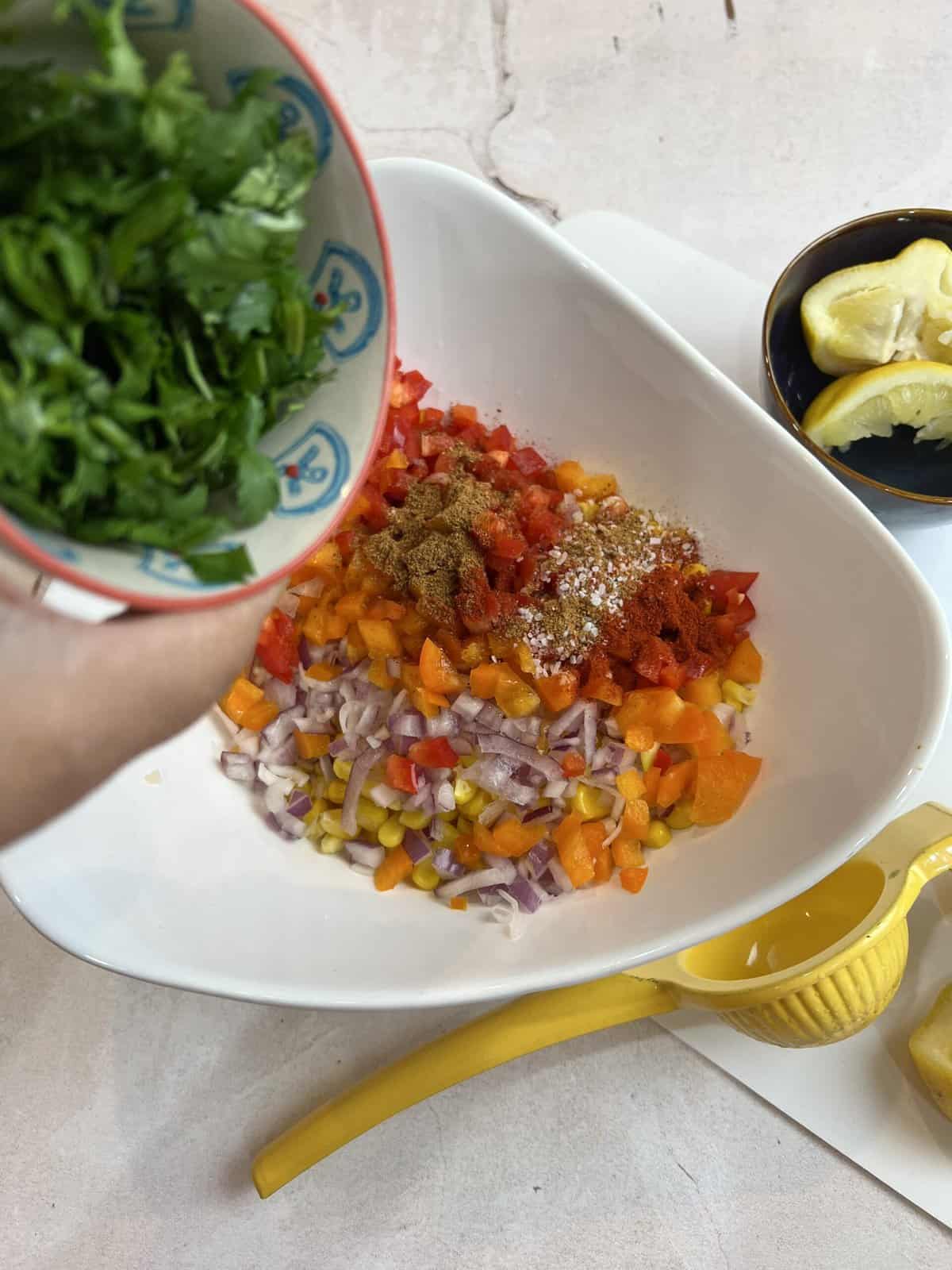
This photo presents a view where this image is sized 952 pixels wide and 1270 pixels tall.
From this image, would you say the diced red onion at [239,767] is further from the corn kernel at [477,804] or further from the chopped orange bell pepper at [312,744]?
the corn kernel at [477,804]

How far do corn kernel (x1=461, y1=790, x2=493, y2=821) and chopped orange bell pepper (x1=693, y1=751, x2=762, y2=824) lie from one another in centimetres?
25

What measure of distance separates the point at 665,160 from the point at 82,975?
1643 millimetres

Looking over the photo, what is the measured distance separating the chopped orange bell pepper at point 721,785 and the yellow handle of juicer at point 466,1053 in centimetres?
27

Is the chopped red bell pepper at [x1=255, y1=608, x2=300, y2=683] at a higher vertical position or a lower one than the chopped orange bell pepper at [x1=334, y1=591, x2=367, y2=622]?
lower

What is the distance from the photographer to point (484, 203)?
115 centimetres

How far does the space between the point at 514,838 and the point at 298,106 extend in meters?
0.77

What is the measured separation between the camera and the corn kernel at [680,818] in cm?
109

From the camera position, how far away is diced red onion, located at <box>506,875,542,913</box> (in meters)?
1.07

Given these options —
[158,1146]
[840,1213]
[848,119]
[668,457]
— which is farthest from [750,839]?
[848,119]

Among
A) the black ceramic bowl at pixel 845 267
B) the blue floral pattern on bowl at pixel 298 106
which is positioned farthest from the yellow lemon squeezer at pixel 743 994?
the blue floral pattern on bowl at pixel 298 106

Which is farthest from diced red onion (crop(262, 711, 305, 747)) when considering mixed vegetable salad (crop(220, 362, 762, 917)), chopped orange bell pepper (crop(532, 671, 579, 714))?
chopped orange bell pepper (crop(532, 671, 579, 714))

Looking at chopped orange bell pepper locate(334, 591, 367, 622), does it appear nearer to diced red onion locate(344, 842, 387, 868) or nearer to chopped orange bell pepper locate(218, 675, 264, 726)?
chopped orange bell pepper locate(218, 675, 264, 726)

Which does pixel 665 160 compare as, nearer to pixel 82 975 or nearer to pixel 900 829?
pixel 900 829

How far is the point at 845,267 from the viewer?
124 centimetres
